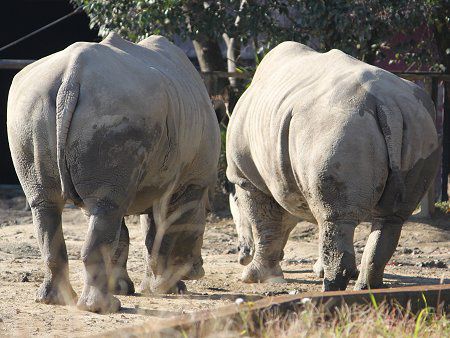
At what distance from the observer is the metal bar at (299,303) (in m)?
4.40

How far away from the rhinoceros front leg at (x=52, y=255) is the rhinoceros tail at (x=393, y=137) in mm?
2033

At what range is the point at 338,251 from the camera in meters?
6.83

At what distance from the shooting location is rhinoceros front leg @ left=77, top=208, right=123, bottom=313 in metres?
6.59

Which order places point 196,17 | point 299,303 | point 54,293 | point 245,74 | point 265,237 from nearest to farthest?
1. point 299,303
2. point 54,293
3. point 265,237
4. point 245,74
5. point 196,17

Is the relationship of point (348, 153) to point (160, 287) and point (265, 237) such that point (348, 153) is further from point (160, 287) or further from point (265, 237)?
point (265, 237)

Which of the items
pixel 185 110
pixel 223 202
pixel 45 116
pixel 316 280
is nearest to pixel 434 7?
pixel 223 202

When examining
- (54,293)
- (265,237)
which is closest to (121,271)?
(54,293)

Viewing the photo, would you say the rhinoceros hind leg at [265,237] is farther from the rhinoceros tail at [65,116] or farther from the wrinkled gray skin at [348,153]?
the rhinoceros tail at [65,116]

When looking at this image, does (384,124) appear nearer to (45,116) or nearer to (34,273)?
(45,116)

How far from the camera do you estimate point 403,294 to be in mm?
5555

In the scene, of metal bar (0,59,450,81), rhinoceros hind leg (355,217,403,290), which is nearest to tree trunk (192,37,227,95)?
metal bar (0,59,450,81)

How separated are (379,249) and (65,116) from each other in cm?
218

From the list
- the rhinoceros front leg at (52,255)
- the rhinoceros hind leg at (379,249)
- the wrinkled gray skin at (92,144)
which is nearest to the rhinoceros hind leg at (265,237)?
the wrinkled gray skin at (92,144)

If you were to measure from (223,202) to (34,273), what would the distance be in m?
4.48
